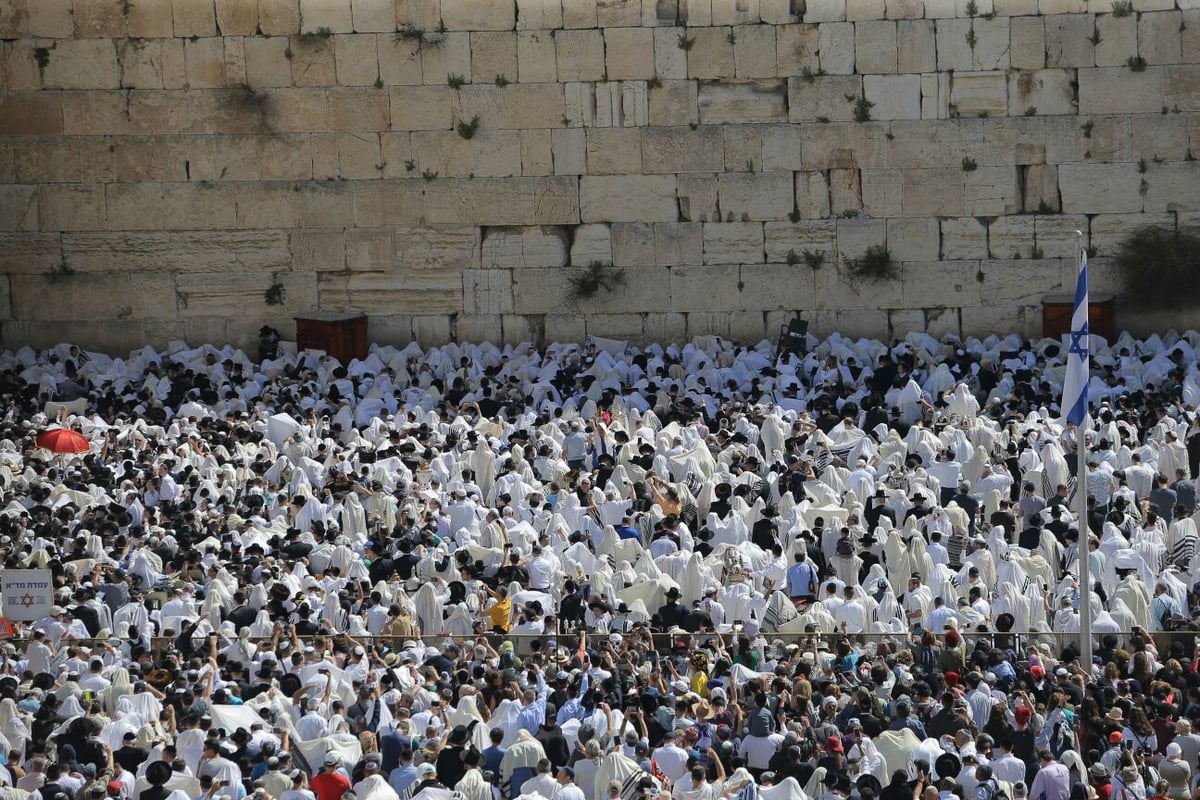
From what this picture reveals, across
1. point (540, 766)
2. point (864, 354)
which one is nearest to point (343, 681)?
point (540, 766)

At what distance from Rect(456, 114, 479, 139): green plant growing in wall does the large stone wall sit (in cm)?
3

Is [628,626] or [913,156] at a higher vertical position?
[913,156]

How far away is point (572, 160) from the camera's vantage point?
26984 millimetres

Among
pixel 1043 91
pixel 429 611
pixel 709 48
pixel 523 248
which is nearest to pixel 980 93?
pixel 1043 91

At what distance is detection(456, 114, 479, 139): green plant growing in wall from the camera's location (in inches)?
1058

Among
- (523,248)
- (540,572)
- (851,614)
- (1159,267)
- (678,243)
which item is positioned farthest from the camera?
(523,248)

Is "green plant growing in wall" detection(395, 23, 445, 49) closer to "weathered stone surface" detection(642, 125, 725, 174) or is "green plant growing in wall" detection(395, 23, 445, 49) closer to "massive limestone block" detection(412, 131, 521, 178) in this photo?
"massive limestone block" detection(412, 131, 521, 178)

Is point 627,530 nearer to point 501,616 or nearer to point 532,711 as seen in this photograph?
point 501,616

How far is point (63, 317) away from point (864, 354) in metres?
11.0

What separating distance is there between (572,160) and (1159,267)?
7.92 metres

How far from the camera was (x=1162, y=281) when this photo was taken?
86.3 ft

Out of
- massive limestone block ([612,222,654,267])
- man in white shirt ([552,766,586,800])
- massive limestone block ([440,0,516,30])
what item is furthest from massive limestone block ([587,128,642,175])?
man in white shirt ([552,766,586,800])

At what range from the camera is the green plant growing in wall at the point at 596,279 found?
27188 millimetres

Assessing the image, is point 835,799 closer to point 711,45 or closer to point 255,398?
point 255,398
